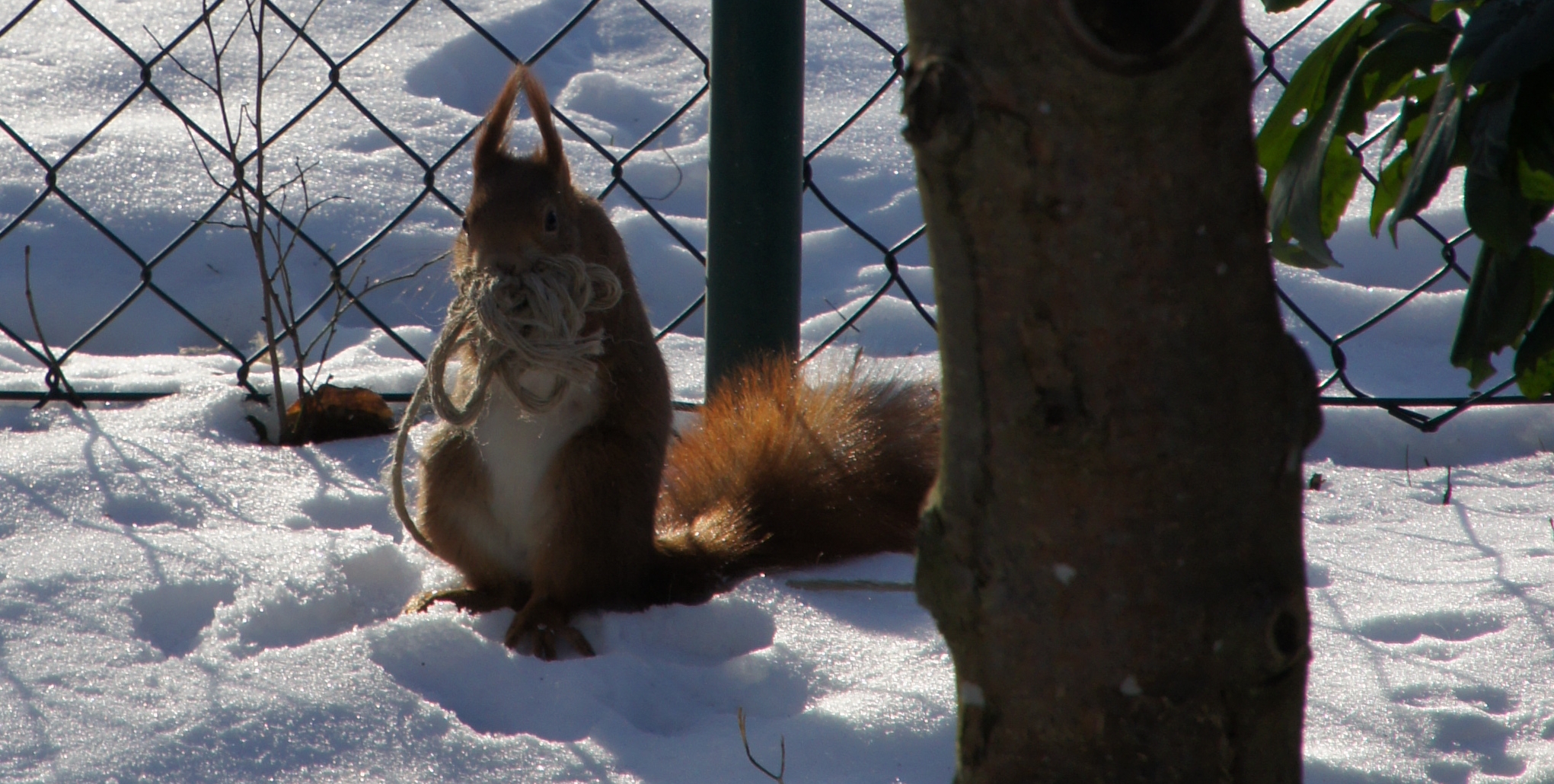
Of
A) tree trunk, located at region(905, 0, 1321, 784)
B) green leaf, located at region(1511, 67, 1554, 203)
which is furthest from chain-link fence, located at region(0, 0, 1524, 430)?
tree trunk, located at region(905, 0, 1321, 784)

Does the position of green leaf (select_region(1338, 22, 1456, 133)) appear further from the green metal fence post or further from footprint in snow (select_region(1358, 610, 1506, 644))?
the green metal fence post

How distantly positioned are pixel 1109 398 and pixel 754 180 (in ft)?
4.49

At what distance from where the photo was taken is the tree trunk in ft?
1.73

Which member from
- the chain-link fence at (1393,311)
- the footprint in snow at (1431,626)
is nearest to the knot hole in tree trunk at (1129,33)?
the footprint in snow at (1431,626)

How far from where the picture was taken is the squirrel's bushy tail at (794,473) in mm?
1656

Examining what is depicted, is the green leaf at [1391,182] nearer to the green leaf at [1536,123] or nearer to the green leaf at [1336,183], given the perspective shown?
the green leaf at [1336,183]

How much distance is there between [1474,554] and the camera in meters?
1.62

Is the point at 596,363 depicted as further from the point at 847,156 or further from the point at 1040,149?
the point at 847,156

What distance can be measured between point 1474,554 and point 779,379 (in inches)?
34.2

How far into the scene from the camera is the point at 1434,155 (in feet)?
2.84

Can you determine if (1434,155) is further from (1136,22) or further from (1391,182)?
(1136,22)

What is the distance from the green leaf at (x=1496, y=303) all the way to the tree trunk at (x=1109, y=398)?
18.3 inches

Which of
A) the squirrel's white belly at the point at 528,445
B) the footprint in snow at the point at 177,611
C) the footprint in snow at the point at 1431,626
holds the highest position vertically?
the squirrel's white belly at the point at 528,445

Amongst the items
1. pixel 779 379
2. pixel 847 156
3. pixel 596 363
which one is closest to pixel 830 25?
pixel 847 156
